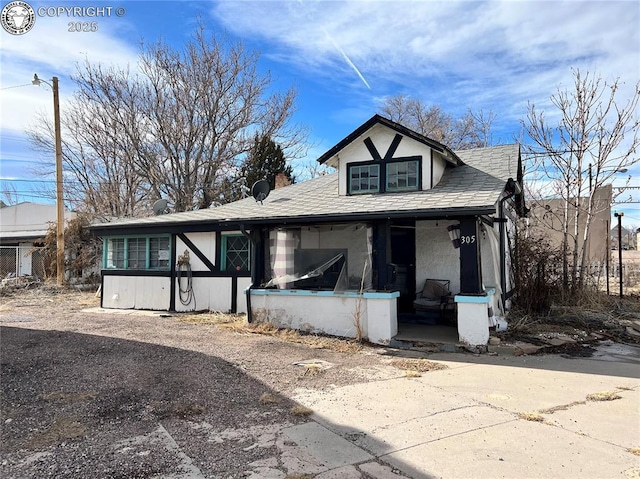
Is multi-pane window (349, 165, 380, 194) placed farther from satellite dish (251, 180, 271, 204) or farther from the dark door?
satellite dish (251, 180, 271, 204)

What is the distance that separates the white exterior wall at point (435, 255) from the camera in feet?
33.6

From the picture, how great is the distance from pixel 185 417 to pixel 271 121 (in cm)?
2202

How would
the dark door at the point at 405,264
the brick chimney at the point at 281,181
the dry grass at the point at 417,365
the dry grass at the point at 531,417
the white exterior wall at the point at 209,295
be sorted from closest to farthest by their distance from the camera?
the dry grass at the point at 531,417, the dry grass at the point at 417,365, the dark door at the point at 405,264, the white exterior wall at the point at 209,295, the brick chimney at the point at 281,181

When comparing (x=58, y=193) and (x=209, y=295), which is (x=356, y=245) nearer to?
(x=209, y=295)

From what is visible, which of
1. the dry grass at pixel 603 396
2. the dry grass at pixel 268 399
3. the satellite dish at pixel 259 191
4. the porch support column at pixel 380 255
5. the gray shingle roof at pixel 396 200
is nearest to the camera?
the dry grass at pixel 268 399

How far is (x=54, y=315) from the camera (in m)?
10.9

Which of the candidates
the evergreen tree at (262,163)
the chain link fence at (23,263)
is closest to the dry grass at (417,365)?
the evergreen tree at (262,163)

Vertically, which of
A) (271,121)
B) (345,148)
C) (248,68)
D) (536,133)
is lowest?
(345,148)

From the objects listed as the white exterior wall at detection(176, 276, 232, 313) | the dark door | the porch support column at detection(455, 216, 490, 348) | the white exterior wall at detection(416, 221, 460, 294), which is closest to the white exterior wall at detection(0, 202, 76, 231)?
the white exterior wall at detection(176, 276, 232, 313)

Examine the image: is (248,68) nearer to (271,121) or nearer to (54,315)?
(271,121)

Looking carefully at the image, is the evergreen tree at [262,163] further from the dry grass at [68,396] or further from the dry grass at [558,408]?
the dry grass at [558,408]

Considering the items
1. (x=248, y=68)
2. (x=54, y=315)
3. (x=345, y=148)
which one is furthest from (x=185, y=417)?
(x=248, y=68)

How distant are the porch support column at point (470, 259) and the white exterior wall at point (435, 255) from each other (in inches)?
97.5

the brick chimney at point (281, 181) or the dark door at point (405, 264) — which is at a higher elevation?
the brick chimney at point (281, 181)
